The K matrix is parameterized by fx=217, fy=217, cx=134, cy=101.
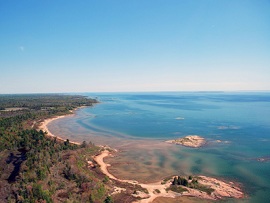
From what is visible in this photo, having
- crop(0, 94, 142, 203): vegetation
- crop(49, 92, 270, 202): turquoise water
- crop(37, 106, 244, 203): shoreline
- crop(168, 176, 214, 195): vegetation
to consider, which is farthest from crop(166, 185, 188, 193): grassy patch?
crop(0, 94, 142, 203): vegetation

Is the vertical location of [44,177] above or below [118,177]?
above

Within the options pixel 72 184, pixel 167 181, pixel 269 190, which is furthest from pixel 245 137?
pixel 72 184

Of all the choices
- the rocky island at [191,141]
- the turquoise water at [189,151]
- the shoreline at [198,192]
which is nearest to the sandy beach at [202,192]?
the shoreline at [198,192]

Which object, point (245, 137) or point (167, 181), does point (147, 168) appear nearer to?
point (167, 181)

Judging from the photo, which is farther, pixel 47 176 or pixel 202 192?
pixel 202 192

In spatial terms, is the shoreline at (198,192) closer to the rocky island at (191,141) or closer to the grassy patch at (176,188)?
the grassy patch at (176,188)

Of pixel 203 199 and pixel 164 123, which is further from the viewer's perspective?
pixel 164 123

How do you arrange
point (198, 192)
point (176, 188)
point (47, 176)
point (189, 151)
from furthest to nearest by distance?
point (189, 151), point (176, 188), point (198, 192), point (47, 176)

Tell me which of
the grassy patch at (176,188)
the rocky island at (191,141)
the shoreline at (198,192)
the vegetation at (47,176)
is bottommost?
the shoreline at (198,192)

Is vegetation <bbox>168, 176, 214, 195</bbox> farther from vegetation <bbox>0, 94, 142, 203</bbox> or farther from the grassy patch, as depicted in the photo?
vegetation <bbox>0, 94, 142, 203</bbox>

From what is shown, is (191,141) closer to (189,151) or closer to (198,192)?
(189,151)

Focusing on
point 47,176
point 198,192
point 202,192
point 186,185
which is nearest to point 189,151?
point 186,185
